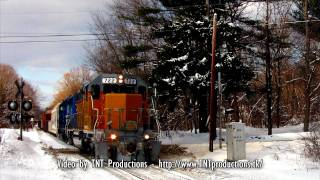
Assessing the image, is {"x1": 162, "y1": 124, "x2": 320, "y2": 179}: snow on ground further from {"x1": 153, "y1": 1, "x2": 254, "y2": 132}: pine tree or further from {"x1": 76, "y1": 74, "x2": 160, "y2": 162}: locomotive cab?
{"x1": 153, "y1": 1, "x2": 254, "y2": 132}: pine tree

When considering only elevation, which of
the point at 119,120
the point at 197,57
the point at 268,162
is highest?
the point at 197,57

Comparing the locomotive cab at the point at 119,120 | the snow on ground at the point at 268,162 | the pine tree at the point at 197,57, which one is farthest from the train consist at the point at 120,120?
the pine tree at the point at 197,57

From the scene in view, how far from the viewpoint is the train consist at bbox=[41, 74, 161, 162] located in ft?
61.0

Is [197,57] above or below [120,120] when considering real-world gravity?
above

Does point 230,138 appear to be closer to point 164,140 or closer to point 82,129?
point 82,129

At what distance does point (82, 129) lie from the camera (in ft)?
74.6

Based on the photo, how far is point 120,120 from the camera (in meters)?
19.3

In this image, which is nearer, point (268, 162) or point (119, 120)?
point (268, 162)

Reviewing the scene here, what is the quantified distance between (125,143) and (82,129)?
15.8ft

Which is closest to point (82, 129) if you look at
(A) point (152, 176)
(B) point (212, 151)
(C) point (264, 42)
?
(B) point (212, 151)

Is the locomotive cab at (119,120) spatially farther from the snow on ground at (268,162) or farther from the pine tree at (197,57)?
the pine tree at (197,57)

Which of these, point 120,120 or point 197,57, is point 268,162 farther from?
point 197,57

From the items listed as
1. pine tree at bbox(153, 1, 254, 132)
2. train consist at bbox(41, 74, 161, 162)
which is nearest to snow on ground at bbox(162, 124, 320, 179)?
train consist at bbox(41, 74, 161, 162)

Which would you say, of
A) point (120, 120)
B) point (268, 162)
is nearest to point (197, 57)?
point (120, 120)
